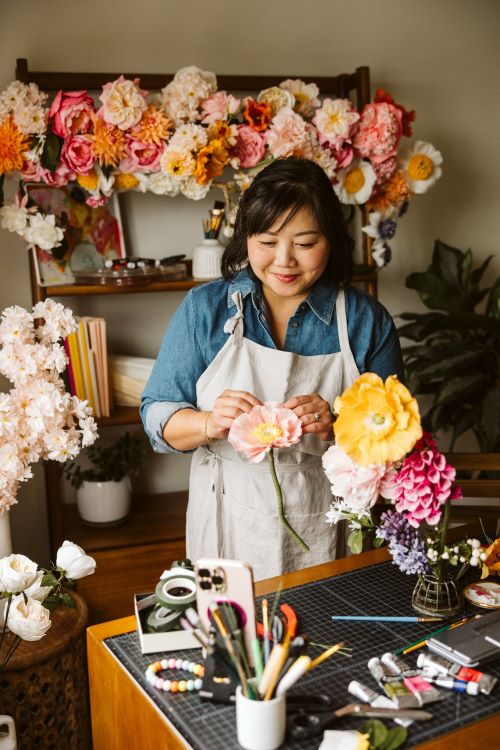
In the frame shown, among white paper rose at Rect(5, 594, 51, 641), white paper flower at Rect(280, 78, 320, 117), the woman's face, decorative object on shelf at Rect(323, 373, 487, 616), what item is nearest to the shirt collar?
the woman's face

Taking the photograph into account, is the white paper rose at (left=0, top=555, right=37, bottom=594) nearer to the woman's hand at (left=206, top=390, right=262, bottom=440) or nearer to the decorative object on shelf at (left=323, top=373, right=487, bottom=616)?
the woman's hand at (left=206, top=390, right=262, bottom=440)

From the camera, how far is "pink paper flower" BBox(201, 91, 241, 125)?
8.84 ft

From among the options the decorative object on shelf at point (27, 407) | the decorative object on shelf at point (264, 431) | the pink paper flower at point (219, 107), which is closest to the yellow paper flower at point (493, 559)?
the decorative object on shelf at point (264, 431)

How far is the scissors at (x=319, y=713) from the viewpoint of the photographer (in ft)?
3.83

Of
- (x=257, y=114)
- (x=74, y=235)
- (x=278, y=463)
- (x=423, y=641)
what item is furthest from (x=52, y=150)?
(x=423, y=641)

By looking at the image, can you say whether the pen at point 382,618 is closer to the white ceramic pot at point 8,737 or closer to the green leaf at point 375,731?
the green leaf at point 375,731

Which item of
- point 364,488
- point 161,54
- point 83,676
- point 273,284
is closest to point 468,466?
point 273,284

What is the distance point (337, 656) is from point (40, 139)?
1905mm

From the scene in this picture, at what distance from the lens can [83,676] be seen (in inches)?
90.7

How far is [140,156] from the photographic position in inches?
105

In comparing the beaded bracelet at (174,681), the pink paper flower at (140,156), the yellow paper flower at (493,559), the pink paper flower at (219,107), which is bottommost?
the beaded bracelet at (174,681)

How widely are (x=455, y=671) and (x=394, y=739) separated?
0.20 metres

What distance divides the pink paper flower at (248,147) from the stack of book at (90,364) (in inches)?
29.0

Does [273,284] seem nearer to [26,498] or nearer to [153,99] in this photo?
[153,99]
